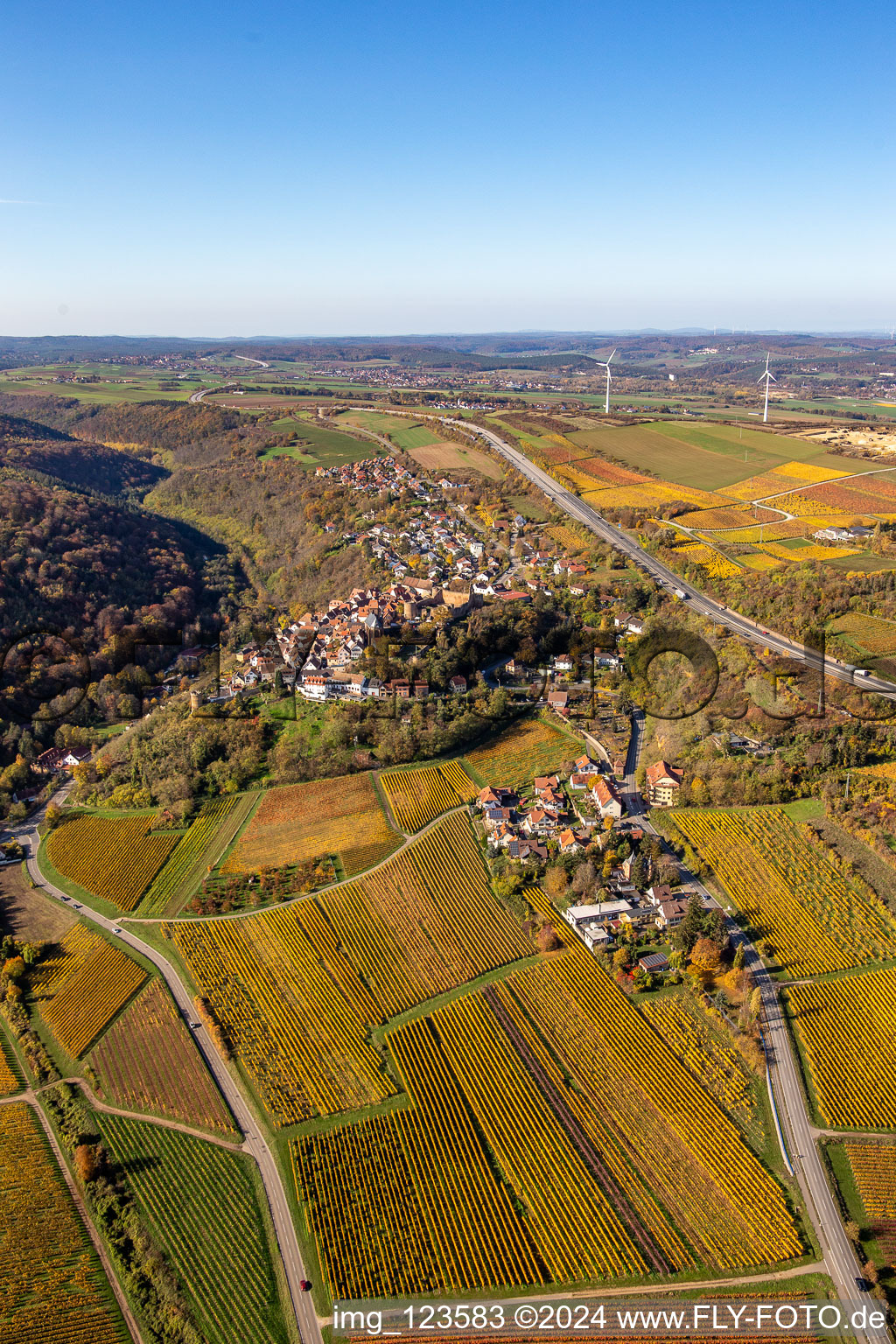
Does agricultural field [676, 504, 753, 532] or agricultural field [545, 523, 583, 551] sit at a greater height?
agricultural field [676, 504, 753, 532]

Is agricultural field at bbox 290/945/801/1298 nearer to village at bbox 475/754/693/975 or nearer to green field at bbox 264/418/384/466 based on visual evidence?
village at bbox 475/754/693/975

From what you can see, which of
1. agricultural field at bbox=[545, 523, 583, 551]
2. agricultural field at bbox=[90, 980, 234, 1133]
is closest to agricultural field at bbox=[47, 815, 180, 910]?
agricultural field at bbox=[90, 980, 234, 1133]

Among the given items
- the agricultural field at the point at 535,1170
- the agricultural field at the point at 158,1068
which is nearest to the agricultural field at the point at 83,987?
the agricultural field at the point at 158,1068

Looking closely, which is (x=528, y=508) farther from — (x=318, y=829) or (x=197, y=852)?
(x=197, y=852)

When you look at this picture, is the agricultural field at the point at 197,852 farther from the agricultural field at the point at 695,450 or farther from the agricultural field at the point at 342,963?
the agricultural field at the point at 695,450

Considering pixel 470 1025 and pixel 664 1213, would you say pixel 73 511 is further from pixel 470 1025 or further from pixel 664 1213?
pixel 664 1213

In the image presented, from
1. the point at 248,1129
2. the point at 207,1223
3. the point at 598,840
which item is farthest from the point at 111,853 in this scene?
the point at 598,840
